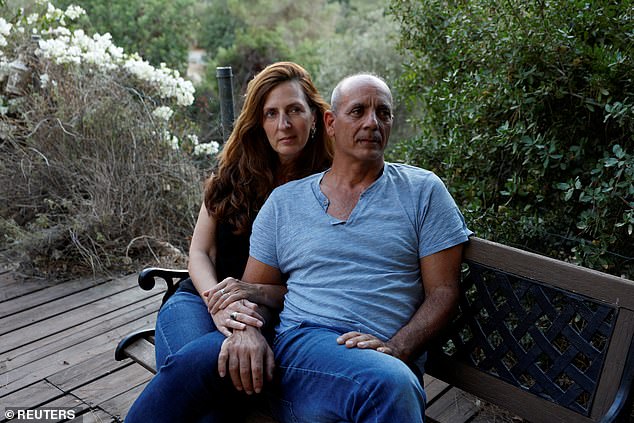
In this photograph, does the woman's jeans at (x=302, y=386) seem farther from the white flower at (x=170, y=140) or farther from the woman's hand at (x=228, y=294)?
the white flower at (x=170, y=140)

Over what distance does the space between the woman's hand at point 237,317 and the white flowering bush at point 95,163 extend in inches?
85.9

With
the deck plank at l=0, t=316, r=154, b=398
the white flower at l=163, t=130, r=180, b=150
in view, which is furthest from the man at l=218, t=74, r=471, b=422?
the white flower at l=163, t=130, r=180, b=150

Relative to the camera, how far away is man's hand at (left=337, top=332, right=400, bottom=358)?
1.86 meters

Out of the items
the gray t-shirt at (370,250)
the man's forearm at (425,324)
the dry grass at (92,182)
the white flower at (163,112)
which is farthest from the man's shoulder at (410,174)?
the white flower at (163,112)

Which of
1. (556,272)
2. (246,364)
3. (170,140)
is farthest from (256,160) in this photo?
(170,140)

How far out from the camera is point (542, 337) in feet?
6.21

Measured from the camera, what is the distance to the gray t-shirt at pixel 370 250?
2027 mm

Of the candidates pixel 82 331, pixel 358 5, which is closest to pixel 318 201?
pixel 82 331

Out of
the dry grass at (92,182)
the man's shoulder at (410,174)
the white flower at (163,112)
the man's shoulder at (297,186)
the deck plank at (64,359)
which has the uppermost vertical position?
the man's shoulder at (410,174)

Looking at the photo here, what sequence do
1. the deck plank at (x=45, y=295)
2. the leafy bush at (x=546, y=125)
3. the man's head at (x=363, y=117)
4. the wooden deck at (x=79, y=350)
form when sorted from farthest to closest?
the deck plank at (x=45, y=295)
the wooden deck at (x=79, y=350)
the leafy bush at (x=546, y=125)
the man's head at (x=363, y=117)

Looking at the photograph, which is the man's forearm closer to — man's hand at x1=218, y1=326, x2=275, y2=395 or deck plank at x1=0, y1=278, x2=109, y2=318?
man's hand at x1=218, y1=326, x2=275, y2=395

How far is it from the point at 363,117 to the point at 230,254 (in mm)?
793

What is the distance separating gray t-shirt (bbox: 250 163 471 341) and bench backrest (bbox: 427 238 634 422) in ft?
0.53

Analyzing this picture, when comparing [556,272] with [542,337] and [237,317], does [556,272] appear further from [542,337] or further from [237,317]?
[237,317]
